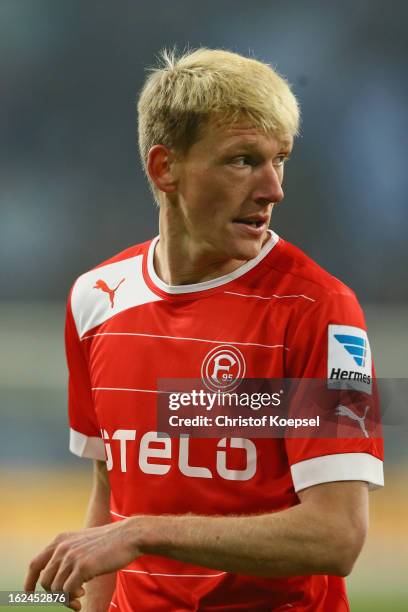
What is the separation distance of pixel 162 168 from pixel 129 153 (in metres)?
5.52

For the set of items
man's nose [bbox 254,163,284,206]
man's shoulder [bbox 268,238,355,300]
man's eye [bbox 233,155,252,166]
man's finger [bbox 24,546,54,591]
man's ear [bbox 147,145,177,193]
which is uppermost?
man's ear [bbox 147,145,177,193]

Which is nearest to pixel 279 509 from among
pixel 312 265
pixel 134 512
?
pixel 134 512

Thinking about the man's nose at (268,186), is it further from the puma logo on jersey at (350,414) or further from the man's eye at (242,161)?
the puma logo on jersey at (350,414)

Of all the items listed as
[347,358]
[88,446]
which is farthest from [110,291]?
[347,358]

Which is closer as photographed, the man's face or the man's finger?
the man's finger

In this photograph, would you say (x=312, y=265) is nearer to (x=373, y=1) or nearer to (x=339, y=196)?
(x=339, y=196)

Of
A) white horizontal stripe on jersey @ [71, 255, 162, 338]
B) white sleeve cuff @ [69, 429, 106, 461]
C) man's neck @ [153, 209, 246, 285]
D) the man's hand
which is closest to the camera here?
the man's hand

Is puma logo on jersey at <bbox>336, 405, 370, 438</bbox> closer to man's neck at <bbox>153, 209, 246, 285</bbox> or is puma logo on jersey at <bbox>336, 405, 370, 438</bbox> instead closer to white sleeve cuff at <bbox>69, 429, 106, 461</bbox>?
man's neck at <bbox>153, 209, 246, 285</bbox>

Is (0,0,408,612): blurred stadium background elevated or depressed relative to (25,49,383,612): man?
elevated

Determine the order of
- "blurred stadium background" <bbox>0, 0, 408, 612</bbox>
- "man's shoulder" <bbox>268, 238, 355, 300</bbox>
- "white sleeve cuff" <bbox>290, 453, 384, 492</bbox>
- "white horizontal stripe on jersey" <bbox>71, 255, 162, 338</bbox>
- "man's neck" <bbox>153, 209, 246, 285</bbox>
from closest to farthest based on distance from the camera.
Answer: "white sleeve cuff" <bbox>290, 453, 384, 492</bbox> → "man's shoulder" <bbox>268, 238, 355, 300</bbox> → "man's neck" <bbox>153, 209, 246, 285</bbox> → "white horizontal stripe on jersey" <bbox>71, 255, 162, 338</bbox> → "blurred stadium background" <bbox>0, 0, 408, 612</bbox>

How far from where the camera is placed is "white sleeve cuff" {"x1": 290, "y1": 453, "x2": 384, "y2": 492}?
1.65 meters

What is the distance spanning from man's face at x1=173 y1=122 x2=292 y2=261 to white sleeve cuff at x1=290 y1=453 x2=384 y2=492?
1.45 ft

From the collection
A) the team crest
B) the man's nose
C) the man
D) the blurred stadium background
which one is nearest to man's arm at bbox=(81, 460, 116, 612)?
the man

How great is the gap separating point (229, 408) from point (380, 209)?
17.2ft
